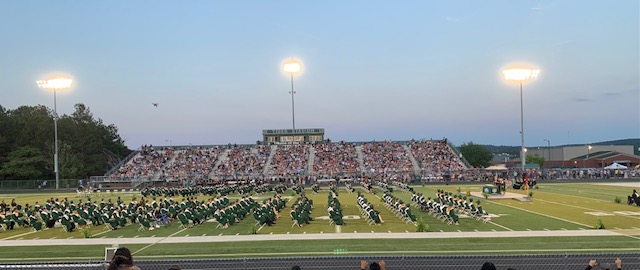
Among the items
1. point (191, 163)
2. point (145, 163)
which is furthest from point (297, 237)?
point (145, 163)

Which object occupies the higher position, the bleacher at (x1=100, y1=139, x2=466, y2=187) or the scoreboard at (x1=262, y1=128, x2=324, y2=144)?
the scoreboard at (x1=262, y1=128, x2=324, y2=144)

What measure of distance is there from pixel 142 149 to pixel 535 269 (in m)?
68.9

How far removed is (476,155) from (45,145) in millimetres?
86867

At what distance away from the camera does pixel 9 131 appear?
2926 inches

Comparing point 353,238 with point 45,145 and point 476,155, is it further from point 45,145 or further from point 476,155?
point 476,155

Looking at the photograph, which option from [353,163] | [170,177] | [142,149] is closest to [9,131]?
[142,149]

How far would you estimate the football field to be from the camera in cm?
1543

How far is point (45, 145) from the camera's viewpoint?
74.2m

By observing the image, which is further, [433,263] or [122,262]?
[433,263]

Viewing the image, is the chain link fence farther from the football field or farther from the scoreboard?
the scoreboard

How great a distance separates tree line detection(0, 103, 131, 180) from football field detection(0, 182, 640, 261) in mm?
48836

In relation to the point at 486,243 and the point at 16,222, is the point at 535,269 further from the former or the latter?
the point at 16,222

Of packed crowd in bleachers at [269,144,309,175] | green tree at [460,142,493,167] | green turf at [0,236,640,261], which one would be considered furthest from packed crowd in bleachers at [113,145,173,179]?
green tree at [460,142,493,167]

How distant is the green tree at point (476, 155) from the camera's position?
120m
